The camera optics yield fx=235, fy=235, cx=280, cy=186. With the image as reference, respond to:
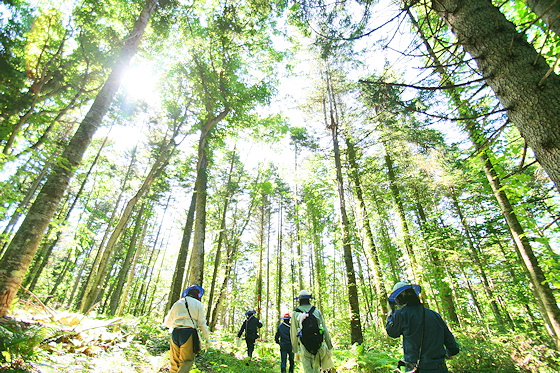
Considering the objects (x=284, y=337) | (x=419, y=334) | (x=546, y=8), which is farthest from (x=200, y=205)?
(x=546, y=8)

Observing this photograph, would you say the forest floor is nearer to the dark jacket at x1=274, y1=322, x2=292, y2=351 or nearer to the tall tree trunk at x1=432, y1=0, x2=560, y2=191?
the dark jacket at x1=274, y1=322, x2=292, y2=351

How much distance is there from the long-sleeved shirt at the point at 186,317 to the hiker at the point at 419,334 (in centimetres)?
347

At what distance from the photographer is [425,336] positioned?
3010 millimetres

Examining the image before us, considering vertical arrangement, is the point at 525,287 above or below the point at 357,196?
below

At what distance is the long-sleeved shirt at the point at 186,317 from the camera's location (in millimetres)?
4594

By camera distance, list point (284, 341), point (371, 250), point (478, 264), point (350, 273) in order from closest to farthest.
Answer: point (284, 341), point (350, 273), point (478, 264), point (371, 250)

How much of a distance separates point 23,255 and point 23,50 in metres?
7.64

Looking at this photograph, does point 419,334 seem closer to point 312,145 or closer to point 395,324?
point 395,324

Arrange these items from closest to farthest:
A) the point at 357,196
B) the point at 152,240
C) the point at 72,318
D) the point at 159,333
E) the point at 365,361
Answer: the point at 72,318 < the point at 365,361 < the point at 159,333 < the point at 357,196 < the point at 152,240

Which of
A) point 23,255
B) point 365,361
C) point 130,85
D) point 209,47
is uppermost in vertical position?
point 209,47

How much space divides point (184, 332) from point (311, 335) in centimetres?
244

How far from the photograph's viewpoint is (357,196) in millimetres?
13031

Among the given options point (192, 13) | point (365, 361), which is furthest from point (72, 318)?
point (192, 13)

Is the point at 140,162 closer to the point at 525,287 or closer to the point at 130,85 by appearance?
the point at 130,85
